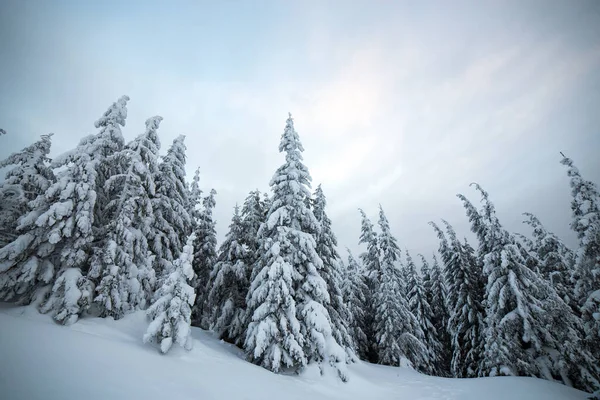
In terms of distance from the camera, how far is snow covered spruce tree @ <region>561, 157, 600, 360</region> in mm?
11375

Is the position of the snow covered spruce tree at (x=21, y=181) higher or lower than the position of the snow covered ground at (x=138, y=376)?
higher

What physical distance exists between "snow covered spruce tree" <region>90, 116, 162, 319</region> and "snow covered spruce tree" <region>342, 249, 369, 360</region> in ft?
62.1

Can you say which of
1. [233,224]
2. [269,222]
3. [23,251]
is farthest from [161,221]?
[269,222]

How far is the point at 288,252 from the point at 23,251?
11957mm

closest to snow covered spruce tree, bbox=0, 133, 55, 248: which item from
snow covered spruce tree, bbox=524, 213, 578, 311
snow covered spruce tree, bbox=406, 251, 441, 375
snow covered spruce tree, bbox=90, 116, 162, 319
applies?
snow covered spruce tree, bbox=90, 116, 162, 319

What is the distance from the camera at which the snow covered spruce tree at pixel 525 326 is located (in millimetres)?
13680

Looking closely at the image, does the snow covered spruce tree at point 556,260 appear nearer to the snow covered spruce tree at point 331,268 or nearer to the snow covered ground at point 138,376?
the snow covered ground at point 138,376

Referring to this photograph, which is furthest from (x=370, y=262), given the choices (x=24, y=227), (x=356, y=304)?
(x=24, y=227)

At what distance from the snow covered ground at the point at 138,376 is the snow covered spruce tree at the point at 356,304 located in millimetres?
10932

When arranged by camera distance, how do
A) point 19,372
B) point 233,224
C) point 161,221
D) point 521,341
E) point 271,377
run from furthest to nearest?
point 233,224
point 161,221
point 521,341
point 271,377
point 19,372

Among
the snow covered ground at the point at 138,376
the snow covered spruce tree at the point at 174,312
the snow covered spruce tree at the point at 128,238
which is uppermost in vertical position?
the snow covered spruce tree at the point at 128,238

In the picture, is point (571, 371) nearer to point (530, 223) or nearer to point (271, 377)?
point (530, 223)

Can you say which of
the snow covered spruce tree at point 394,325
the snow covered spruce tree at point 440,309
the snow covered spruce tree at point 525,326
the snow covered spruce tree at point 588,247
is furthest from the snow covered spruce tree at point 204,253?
the snow covered spruce tree at point 440,309

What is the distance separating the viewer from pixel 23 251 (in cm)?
1070
